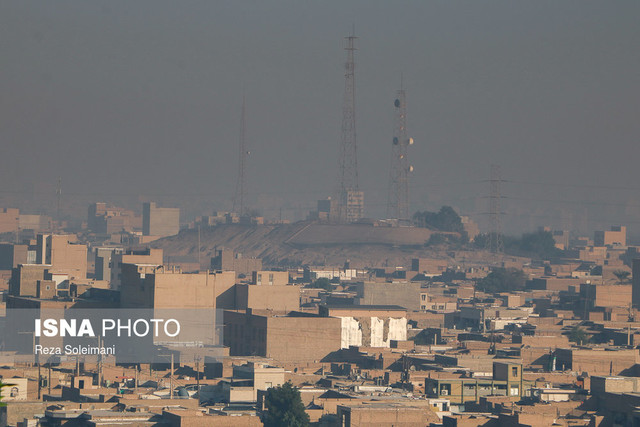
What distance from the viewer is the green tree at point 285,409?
38.8 metres

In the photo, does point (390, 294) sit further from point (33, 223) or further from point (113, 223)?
point (113, 223)

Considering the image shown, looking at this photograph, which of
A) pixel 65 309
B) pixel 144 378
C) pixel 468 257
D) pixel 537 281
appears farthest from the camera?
pixel 468 257

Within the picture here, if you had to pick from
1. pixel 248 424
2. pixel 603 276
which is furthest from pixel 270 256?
pixel 248 424

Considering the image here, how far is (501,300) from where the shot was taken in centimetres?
9188

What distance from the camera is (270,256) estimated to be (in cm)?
15712

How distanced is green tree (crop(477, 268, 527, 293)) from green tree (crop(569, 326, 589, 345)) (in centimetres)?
3830

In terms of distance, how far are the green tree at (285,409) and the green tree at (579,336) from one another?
87.4ft

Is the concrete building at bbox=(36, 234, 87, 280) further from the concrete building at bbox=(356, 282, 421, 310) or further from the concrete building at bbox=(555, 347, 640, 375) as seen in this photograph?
the concrete building at bbox=(555, 347, 640, 375)

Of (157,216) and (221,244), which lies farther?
(157,216)

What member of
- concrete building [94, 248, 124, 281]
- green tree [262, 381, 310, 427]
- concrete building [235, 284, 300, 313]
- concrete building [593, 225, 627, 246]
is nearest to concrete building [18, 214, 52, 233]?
concrete building [593, 225, 627, 246]

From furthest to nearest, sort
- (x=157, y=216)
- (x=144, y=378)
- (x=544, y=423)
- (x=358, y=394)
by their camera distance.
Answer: (x=157, y=216) → (x=144, y=378) → (x=358, y=394) → (x=544, y=423)

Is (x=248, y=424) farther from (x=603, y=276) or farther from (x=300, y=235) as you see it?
(x=300, y=235)

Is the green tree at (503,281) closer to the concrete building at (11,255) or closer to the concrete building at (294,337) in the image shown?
the concrete building at (11,255)

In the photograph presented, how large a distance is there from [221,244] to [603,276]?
60.0 meters
